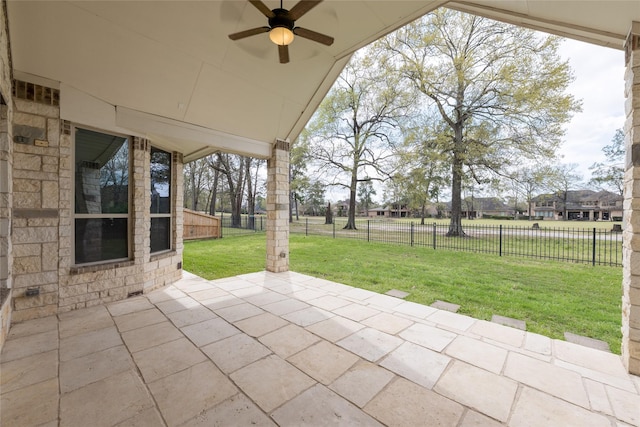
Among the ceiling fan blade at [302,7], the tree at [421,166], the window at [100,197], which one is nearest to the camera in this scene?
the ceiling fan blade at [302,7]

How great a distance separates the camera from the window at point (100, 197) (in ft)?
12.0

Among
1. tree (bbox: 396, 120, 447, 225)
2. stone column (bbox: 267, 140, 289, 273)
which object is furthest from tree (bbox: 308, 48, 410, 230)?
stone column (bbox: 267, 140, 289, 273)

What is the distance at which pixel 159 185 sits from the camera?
4.88 metres

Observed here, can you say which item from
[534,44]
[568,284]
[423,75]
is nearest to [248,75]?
[568,284]

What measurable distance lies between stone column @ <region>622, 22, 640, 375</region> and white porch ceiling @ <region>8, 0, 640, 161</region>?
14.7 inches

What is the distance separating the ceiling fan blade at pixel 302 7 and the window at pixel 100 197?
3302mm

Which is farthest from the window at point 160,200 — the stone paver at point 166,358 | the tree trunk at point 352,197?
the tree trunk at point 352,197

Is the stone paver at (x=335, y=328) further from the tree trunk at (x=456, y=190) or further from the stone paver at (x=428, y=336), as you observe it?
the tree trunk at (x=456, y=190)

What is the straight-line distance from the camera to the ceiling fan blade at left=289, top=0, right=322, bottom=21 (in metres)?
2.32

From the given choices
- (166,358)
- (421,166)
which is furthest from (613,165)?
(166,358)

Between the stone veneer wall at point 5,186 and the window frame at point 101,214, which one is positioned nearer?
the stone veneer wall at point 5,186

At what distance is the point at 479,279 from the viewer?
553cm

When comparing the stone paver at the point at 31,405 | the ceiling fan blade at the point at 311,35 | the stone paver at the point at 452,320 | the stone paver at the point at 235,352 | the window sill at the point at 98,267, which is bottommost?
the stone paver at the point at 235,352

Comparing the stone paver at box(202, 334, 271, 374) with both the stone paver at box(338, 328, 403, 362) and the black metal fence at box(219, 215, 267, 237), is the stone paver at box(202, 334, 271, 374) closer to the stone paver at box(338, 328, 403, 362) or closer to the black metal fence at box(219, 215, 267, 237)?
the stone paver at box(338, 328, 403, 362)
